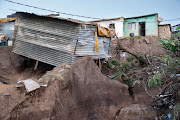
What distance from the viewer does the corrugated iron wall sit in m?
8.38

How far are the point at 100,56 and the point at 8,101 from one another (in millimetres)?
7042

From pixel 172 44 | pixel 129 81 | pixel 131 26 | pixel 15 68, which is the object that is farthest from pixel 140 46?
pixel 15 68

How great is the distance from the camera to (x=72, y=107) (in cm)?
494

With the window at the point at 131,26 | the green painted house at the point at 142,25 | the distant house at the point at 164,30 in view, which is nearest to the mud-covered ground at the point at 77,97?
the distant house at the point at 164,30

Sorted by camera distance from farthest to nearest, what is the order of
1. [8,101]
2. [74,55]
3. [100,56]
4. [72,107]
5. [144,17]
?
[144,17], [100,56], [74,55], [72,107], [8,101]

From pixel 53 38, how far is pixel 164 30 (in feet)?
48.2

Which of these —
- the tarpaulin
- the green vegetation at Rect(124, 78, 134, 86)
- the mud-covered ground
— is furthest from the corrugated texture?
the green vegetation at Rect(124, 78, 134, 86)

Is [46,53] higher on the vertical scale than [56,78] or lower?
higher

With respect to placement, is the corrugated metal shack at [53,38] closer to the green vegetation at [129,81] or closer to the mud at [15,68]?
the mud at [15,68]

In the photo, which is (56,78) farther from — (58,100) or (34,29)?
(34,29)

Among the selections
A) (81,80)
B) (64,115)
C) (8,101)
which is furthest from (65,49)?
(8,101)

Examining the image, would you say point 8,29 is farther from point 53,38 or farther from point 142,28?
point 142,28

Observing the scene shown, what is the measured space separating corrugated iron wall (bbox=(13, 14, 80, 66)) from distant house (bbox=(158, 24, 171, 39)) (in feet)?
45.0

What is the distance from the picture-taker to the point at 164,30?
17.9 meters
